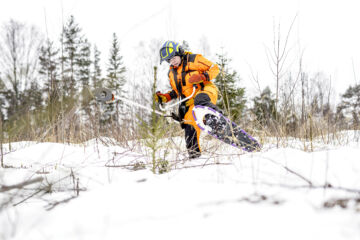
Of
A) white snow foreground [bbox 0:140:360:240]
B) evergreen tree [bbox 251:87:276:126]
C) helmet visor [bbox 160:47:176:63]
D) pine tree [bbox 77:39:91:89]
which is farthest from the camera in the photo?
pine tree [bbox 77:39:91:89]

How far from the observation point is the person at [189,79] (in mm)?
2994

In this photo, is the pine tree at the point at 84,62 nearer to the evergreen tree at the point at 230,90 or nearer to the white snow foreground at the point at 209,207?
the evergreen tree at the point at 230,90

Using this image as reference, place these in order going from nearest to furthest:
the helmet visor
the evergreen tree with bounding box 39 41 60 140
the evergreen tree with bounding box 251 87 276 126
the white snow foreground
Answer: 1. the white snow foreground
2. the evergreen tree with bounding box 39 41 60 140
3. the evergreen tree with bounding box 251 87 276 126
4. the helmet visor

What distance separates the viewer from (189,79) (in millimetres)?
3010

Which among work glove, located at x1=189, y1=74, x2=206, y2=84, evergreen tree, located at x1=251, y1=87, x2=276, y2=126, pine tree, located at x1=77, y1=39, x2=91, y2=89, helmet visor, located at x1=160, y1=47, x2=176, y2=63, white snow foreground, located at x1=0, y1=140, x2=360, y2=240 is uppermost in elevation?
pine tree, located at x1=77, y1=39, x2=91, y2=89

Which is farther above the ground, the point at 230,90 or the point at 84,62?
the point at 84,62

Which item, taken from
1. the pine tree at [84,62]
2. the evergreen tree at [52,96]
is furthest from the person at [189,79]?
the pine tree at [84,62]

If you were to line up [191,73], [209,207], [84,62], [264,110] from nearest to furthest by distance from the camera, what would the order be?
[209,207]
[191,73]
[264,110]
[84,62]

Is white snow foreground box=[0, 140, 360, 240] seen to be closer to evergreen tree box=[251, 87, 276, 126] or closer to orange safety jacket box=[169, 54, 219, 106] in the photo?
evergreen tree box=[251, 87, 276, 126]

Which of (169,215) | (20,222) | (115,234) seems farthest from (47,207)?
(169,215)

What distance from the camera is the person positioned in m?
2.99

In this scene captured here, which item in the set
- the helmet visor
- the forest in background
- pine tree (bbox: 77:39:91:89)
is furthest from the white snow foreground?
pine tree (bbox: 77:39:91:89)

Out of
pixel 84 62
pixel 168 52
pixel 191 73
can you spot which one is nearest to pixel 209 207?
pixel 191 73

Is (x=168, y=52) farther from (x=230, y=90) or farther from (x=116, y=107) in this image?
(x=230, y=90)
